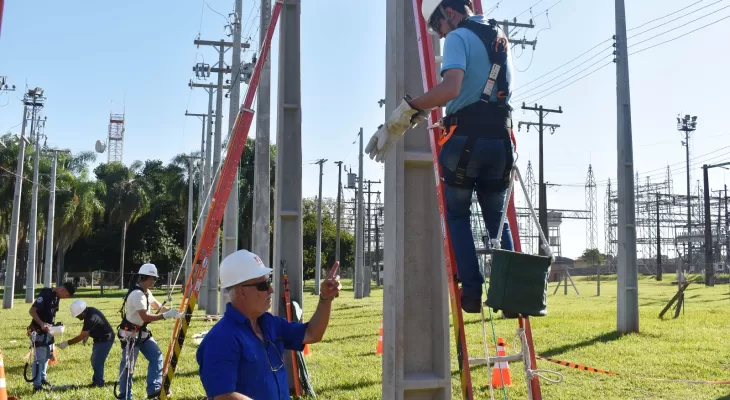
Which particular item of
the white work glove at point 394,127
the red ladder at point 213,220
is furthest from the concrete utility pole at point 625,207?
the white work glove at point 394,127

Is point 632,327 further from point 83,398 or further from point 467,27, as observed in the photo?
point 467,27

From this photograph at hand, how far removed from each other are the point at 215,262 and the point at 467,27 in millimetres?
21451

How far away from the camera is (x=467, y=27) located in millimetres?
3850

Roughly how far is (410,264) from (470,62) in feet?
4.51

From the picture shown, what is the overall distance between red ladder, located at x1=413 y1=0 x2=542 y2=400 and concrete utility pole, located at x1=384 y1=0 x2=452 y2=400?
12 cm

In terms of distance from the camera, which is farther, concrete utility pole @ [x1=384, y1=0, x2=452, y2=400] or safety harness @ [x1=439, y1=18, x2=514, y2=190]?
concrete utility pole @ [x1=384, y1=0, x2=452, y2=400]

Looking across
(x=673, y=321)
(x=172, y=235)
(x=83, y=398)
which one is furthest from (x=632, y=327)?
(x=172, y=235)

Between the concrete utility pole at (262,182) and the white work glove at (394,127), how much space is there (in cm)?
808

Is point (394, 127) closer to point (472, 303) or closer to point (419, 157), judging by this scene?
point (419, 157)

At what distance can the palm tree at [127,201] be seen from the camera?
58781 millimetres

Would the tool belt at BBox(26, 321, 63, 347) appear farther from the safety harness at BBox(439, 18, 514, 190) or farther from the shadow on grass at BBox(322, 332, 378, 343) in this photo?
the safety harness at BBox(439, 18, 514, 190)

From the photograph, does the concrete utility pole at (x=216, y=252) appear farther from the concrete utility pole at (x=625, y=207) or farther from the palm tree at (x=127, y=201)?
the palm tree at (x=127, y=201)

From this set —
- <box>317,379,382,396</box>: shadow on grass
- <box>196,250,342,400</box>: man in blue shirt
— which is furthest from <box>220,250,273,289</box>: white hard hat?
<box>317,379,382,396</box>: shadow on grass

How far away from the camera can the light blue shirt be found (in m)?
3.69
